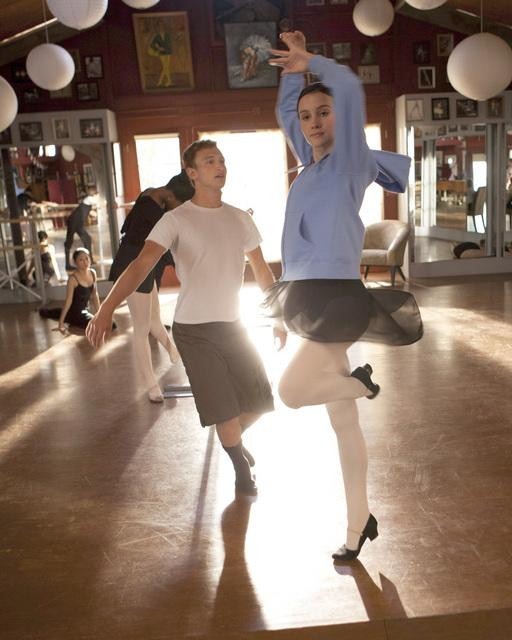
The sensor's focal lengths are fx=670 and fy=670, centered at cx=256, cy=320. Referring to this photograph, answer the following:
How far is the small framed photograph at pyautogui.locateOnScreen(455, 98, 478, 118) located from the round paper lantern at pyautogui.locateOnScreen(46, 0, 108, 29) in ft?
18.2

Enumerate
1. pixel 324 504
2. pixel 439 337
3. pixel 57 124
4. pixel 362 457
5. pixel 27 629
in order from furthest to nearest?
pixel 57 124, pixel 439 337, pixel 324 504, pixel 362 457, pixel 27 629

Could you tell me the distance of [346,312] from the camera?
6.48 feet

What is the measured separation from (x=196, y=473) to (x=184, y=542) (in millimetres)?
653

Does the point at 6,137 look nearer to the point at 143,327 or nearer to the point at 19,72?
the point at 19,72

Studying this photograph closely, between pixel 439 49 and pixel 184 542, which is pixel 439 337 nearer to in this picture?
pixel 184 542

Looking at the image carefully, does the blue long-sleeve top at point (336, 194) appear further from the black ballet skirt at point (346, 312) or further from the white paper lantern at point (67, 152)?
the white paper lantern at point (67, 152)

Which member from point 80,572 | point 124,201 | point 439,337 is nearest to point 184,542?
point 80,572

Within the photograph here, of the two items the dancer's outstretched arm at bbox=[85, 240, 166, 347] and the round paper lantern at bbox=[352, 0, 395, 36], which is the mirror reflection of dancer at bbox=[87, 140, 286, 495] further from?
the round paper lantern at bbox=[352, 0, 395, 36]

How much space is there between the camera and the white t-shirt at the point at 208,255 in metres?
2.54

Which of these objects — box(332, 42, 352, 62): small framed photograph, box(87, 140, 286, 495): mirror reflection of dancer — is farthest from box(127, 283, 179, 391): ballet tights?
box(332, 42, 352, 62): small framed photograph

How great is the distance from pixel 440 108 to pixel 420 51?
2.90 feet

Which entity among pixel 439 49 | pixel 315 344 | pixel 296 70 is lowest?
pixel 315 344

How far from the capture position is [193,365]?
266 centimetres

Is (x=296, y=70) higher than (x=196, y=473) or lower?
higher
